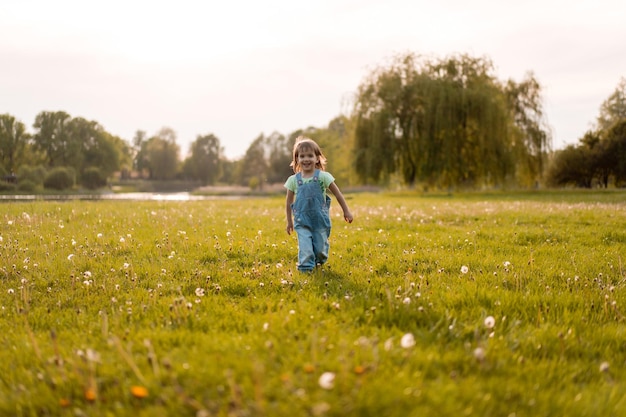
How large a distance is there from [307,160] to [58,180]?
5827cm

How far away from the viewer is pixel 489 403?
2.53m

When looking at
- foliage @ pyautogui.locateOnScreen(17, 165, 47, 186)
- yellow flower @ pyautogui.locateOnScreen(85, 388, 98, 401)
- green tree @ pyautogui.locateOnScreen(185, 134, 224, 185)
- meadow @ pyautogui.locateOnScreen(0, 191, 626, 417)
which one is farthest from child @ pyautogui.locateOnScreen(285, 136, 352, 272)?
green tree @ pyautogui.locateOnScreen(185, 134, 224, 185)

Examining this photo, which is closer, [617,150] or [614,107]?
[617,150]

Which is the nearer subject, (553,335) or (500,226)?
(553,335)

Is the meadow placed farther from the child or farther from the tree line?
the tree line

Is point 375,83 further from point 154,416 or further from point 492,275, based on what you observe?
point 154,416

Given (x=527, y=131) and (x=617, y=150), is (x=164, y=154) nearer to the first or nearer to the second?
(x=527, y=131)

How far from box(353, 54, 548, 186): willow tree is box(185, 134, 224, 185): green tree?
64.8m

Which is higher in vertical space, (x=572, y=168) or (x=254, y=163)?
(x=254, y=163)

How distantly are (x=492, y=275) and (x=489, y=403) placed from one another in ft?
11.1

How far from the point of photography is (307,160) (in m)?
6.33

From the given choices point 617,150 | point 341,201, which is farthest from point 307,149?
point 617,150

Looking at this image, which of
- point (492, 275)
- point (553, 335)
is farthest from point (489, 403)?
point (492, 275)

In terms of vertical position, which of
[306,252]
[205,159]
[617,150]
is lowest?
[306,252]
